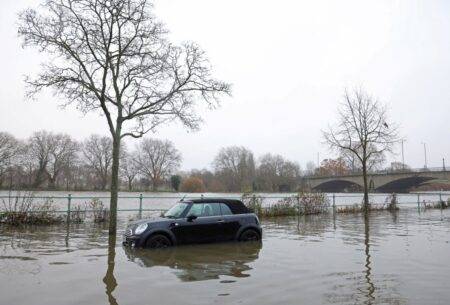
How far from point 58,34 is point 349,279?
1256 cm

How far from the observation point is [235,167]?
10638cm

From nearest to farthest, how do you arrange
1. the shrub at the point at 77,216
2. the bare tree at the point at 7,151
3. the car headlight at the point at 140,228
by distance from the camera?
the car headlight at the point at 140,228, the shrub at the point at 77,216, the bare tree at the point at 7,151

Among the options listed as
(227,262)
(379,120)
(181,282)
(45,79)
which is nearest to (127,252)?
(227,262)

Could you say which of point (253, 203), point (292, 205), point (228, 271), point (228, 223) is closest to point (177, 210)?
point (228, 223)

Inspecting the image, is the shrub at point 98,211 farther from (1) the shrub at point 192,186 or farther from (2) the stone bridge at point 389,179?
(1) the shrub at point 192,186

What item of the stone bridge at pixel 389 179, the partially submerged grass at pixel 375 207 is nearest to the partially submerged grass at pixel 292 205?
the partially submerged grass at pixel 375 207

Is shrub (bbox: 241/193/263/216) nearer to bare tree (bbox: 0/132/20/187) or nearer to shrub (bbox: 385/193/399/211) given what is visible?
shrub (bbox: 385/193/399/211)

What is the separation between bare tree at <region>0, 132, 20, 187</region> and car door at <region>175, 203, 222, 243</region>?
5207cm

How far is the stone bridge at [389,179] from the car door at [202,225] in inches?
2059

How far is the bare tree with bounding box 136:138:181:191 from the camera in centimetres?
9881

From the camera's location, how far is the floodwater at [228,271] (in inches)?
278

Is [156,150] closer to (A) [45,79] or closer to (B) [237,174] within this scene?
(B) [237,174]

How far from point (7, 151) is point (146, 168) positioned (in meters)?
37.7

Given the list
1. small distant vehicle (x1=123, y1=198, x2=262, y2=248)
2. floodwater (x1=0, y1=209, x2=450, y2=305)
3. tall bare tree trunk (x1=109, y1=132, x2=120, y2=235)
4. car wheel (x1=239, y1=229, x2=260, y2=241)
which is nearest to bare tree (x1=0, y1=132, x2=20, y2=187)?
tall bare tree trunk (x1=109, y1=132, x2=120, y2=235)
